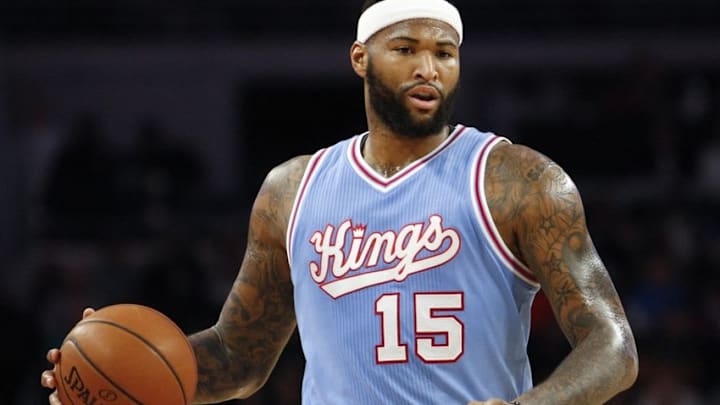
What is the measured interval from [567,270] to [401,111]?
692 millimetres

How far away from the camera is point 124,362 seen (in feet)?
12.3

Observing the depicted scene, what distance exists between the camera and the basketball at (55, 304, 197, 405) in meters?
3.75

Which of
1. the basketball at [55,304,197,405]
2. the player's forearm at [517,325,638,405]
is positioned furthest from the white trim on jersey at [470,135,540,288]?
the basketball at [55,304,197,405]

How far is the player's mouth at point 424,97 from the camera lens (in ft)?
12.7

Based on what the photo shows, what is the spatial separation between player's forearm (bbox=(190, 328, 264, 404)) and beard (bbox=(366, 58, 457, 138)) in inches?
35.5

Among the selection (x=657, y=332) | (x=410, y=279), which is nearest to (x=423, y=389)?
(x=410, y=279)

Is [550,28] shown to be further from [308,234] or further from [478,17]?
[308,234]

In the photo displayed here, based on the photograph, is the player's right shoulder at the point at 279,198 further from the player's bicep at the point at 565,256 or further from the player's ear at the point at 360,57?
the player's bicep at the point at 565,256

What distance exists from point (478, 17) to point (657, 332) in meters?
3.26

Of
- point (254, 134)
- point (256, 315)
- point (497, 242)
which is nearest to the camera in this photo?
point (497, 242)

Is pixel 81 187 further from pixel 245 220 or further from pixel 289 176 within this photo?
pixel 289 176

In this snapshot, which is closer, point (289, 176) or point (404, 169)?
point (404, 169)

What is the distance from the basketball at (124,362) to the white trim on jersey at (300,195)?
1.45ft

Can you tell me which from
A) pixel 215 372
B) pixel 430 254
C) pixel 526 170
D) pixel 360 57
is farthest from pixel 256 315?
pixel 526 170
